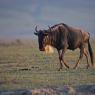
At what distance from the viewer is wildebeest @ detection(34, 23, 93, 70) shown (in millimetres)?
23656

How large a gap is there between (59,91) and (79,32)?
1086 centimetres

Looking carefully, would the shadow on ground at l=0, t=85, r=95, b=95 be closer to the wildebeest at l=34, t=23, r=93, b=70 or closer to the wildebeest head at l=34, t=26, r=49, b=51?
the wildebeest at l=34, t=23, r=93, b=70

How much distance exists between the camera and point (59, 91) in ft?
50.1

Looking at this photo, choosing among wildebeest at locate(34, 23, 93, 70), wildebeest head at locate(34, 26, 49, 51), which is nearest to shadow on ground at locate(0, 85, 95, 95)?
wildebeest at locate(34, 23, 93, 70)

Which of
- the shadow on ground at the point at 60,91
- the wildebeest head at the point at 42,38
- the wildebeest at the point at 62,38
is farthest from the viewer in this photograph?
the wildebeest at the point at 62,38

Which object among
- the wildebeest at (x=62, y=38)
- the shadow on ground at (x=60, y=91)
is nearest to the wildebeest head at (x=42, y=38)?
the wildebeest at (x=62, y=38)

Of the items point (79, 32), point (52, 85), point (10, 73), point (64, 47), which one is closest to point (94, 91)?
point (52, 85)

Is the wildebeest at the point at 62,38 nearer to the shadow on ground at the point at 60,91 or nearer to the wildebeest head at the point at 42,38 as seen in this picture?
the wildebeest head at the point at 42,38

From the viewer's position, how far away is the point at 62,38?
24.5 metres

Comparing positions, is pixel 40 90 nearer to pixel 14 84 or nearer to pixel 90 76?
pixel 14 84

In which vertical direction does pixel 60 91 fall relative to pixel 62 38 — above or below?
below

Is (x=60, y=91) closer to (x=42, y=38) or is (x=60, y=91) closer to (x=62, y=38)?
(x=42, y=38)

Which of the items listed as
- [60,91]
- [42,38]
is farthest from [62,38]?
[60,91]

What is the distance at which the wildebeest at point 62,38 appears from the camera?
931 inches
